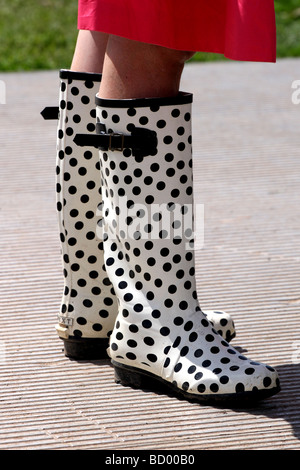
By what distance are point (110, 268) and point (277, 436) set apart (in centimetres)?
46

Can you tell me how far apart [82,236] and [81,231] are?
1 centimetres

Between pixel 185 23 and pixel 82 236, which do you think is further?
pixel 82 236

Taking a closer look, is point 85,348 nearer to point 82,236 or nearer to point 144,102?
point 82,236

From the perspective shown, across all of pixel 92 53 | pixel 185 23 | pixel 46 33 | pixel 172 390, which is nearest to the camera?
pixel 185 23

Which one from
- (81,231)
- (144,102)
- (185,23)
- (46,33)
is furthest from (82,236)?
(46,33)

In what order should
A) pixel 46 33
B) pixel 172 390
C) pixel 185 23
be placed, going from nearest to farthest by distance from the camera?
pixel 185 23
pixel 172 390
pixel 46 33

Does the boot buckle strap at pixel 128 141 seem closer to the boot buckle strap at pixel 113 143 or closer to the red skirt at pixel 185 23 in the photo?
the boot buckle strap at pixel 113 143

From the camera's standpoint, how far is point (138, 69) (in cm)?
161

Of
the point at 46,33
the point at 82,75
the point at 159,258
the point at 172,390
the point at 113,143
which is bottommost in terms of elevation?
the point at 172,390

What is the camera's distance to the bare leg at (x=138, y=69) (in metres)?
1.60

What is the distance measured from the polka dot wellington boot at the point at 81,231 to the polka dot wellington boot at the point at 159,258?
0.12 meters

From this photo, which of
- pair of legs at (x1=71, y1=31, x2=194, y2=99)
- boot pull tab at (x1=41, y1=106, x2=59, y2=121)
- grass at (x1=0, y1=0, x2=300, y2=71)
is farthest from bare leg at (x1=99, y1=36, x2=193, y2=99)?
grass at (x1=0, y1=0, x2=300, y2=71)

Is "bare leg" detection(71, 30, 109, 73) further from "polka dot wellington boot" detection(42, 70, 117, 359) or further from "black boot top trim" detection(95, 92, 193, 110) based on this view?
"black boot top trim" detection(95, 92, 193, 110)

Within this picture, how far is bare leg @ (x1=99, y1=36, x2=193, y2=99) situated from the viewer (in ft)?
5.25
